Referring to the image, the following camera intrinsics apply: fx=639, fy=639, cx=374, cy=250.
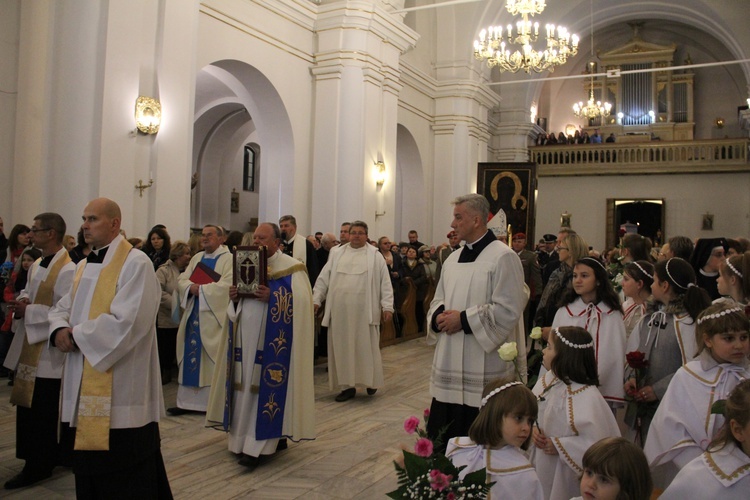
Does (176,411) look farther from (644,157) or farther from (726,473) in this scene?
(644,157)

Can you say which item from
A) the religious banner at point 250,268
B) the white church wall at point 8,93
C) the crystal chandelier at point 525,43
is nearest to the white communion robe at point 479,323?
the religious banner at point 250,268

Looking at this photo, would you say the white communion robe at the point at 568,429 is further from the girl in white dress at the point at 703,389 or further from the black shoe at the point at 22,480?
the black shoe at the point at 22,480

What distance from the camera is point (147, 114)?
7.91m

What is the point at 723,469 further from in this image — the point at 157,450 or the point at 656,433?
the point at 157,450

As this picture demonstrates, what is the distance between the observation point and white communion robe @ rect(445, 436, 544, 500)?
262 centimetres

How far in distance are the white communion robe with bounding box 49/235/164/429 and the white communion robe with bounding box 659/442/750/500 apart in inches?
101

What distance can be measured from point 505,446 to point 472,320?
1.10 meters

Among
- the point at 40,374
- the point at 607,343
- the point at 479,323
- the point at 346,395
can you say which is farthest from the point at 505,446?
the point at 346,395

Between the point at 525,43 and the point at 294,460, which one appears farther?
the point at 525,43

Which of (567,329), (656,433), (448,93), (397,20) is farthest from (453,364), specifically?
(448,93)

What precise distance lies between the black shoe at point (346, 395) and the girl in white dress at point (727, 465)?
491 centimetres

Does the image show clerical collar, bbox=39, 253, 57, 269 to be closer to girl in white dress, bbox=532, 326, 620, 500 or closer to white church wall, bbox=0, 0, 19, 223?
girl in white dress, bbox=532, 326, 620, 500

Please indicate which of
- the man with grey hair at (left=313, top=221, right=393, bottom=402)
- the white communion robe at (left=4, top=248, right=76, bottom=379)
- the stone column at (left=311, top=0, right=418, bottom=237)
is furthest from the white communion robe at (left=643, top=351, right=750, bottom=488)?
the stone column at (left=311, top=0, right=418, bottom=237)

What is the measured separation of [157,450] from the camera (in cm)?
360
